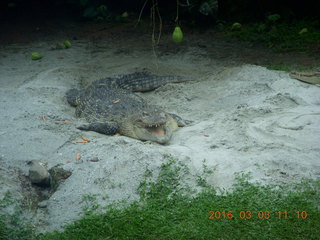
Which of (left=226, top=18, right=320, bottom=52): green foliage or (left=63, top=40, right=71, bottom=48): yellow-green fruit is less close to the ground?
(left=226, top=18, right=320, bottom=52): green foliage

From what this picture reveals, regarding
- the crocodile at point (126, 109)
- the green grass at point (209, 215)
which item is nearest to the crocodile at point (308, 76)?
the crocodile at point (126, 109)

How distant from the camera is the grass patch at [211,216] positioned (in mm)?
3117

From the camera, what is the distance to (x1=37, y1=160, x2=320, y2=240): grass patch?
312 cm

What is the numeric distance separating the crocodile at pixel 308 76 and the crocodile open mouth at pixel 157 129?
2.76 meters

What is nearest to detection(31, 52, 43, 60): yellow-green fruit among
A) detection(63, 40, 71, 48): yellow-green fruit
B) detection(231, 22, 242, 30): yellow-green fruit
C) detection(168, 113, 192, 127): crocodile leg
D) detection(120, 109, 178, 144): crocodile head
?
detection(63, 40, 71, 48): yellow-green fruit

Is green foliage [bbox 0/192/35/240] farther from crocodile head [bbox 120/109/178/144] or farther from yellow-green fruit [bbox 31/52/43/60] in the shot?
yellow-green fruit [bbox 31/52/43/60]

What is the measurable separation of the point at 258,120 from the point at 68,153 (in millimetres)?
2501

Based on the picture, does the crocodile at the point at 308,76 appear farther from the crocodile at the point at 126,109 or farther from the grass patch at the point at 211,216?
the grass patch at the point at 211,216

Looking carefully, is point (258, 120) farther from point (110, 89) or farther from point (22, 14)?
point (22, 14)

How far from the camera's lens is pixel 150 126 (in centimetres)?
516

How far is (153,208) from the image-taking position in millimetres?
3426

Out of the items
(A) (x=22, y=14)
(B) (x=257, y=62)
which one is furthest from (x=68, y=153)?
(A) (x=22, y=14)

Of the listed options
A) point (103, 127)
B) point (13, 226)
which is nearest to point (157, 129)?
point (103, 127)
